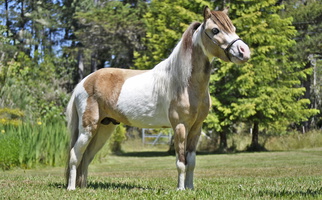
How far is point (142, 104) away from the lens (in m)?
6.28

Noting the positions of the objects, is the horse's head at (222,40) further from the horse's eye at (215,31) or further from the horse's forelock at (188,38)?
the horse's forelock at (188,38)

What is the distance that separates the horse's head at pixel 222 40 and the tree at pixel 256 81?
1564cm

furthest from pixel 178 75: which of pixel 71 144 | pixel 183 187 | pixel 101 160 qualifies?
pixel 101 160

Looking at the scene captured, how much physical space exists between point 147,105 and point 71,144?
148 cm

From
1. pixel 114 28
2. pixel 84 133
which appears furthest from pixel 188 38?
pixel 114 28

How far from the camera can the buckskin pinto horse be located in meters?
5.80

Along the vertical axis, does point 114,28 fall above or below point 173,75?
above

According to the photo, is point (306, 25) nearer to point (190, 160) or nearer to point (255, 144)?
point (255, 144)

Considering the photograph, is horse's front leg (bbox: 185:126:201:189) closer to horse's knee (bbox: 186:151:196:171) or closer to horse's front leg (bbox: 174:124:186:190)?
horse's knee (bbox: 186:151:196:171)

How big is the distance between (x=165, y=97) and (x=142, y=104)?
403 millimetres

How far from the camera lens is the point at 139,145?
2877cm

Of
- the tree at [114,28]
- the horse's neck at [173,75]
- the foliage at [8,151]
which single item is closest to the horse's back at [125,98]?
the horse's neck at [173,75]

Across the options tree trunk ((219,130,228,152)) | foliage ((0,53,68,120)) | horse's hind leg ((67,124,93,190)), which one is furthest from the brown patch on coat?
tree trunk ((219,130,228,152))

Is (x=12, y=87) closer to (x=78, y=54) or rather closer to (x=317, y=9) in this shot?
(x=317, y=9)
